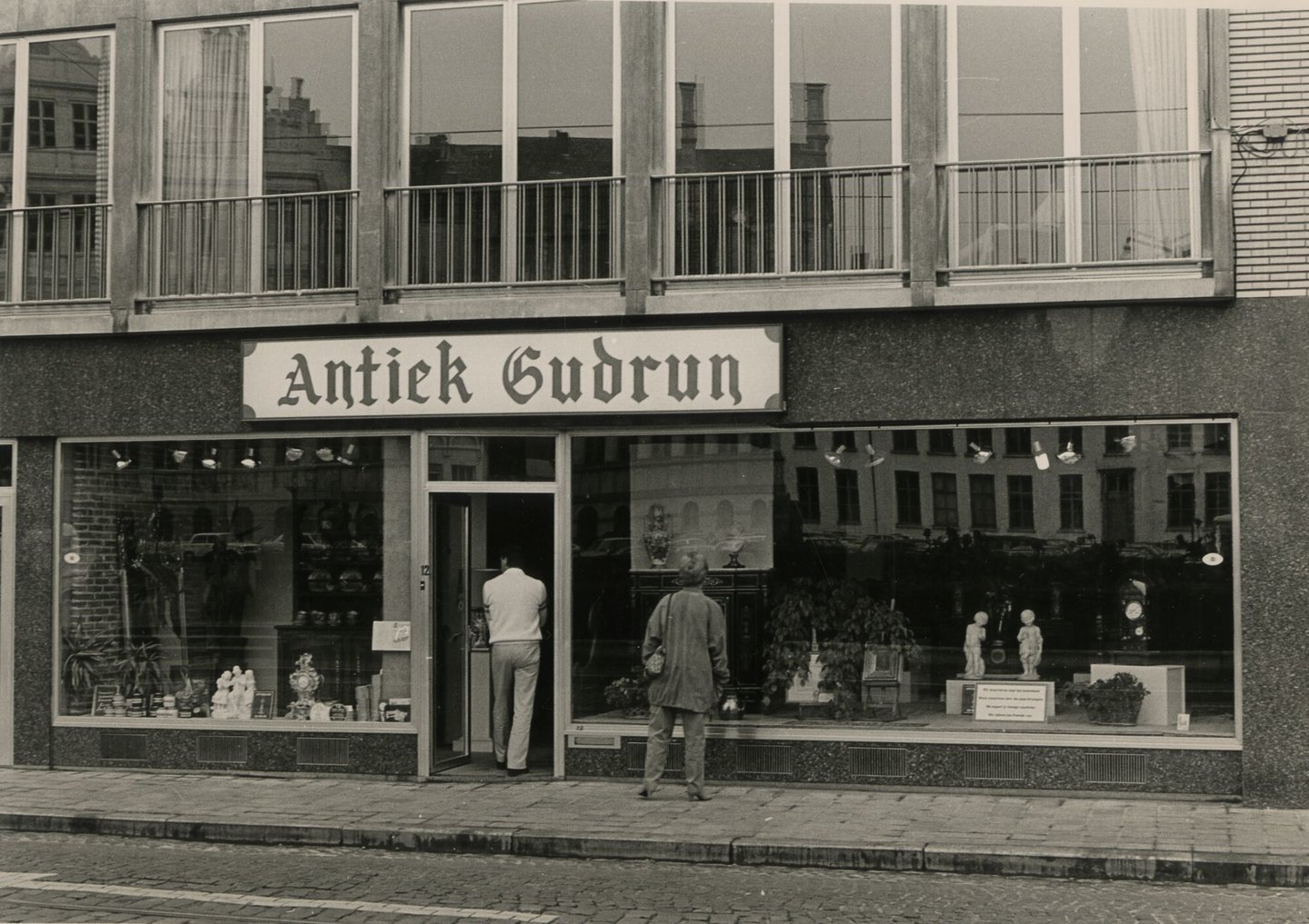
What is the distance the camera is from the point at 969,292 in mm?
12250

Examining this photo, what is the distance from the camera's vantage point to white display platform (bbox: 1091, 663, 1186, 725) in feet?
40.0

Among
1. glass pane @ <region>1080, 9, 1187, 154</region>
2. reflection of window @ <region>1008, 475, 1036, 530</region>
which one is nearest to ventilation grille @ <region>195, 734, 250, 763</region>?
reflection of window @ <region>1008, 475, 1036, 530</region>

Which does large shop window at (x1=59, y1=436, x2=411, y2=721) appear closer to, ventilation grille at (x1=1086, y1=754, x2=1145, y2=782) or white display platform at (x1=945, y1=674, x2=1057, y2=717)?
white display platform at (x1=945, y1=674, x2=1057, y2=717)

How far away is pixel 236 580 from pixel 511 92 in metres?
4.88

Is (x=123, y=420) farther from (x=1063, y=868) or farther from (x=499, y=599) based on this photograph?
(x=1063, y=868)

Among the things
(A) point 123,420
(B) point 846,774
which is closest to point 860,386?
(B) point 846,774

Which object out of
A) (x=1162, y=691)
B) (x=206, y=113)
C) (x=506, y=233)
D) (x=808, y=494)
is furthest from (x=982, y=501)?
(x=206, y=113)

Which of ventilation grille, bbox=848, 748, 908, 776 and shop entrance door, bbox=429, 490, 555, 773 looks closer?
ventilation grille, bbox=848, 748, 908, 776

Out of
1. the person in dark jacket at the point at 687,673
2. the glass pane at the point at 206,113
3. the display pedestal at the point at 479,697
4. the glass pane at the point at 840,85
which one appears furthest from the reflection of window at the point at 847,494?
the glass pane at the point at 206,113

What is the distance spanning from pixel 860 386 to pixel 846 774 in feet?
9.87

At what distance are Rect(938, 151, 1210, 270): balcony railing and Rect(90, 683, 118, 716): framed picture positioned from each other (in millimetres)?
8164

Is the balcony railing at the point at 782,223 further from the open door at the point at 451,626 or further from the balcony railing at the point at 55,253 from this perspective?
the balcony railing at the point at 55,253

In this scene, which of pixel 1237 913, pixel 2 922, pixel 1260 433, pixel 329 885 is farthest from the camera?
pixel 1260 433

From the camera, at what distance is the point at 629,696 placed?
1336 centimetres
